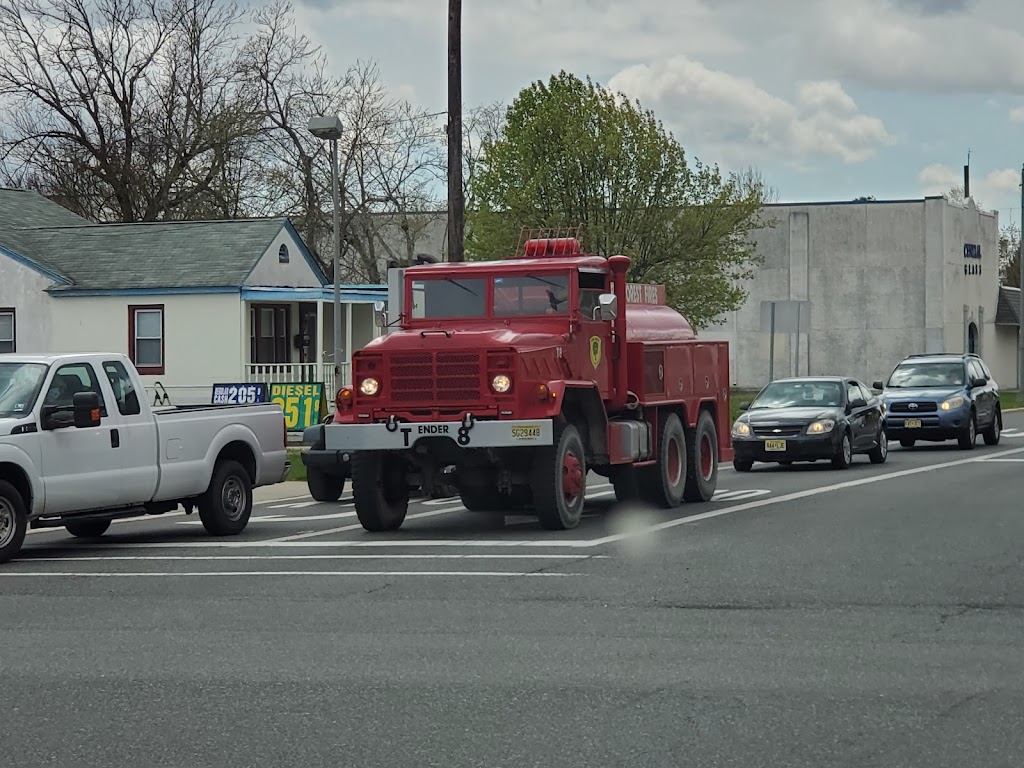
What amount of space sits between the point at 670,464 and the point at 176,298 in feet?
61.5

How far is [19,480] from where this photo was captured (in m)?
14.9

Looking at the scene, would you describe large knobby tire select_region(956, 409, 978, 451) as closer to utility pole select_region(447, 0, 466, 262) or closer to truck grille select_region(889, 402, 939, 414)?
truck grille select_region(889, 402, 939, 414)

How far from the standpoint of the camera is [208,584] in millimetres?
12875

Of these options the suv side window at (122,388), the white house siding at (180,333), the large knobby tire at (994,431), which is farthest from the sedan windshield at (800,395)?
the suv side window at (122,388)

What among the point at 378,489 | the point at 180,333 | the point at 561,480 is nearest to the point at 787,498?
the point at 561,480

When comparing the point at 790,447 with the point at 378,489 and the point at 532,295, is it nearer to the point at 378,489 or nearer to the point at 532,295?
the point at 532,295

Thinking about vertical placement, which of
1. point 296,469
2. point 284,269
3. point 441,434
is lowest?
point 296,469

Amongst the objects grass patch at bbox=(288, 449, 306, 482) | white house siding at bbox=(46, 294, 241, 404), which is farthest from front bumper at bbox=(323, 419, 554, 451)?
white house siding at bbox=(46, 294, 241, 404)

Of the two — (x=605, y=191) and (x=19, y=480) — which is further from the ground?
(x=605, y=191)

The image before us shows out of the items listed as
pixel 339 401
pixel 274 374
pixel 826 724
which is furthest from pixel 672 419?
pixel 274 374

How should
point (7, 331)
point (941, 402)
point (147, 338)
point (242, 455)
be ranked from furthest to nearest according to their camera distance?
1. point (7, 331)
2. point (147, 338)
3. point (941, 402)
4. point (242, 455)

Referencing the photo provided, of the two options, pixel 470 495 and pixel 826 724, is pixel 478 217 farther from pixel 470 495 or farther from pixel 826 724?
pixel 826 724

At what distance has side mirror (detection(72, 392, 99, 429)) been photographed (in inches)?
596

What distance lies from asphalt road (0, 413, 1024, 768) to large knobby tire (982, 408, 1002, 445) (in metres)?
A: 15.7
